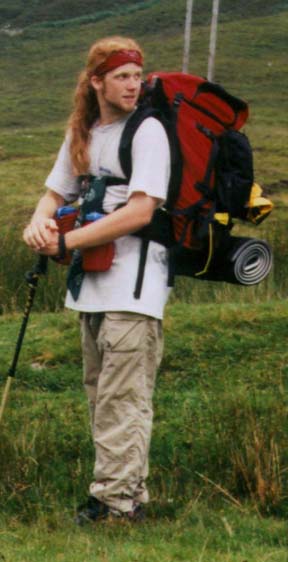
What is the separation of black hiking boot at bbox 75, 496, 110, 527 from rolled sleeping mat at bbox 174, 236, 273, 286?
42.5 inches

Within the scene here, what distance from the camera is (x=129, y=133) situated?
5.40 m

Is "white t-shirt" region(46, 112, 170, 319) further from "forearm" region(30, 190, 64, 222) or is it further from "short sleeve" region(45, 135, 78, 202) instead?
"forearm" region(30, 190, 64, 222)

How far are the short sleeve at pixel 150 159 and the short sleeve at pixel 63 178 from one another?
505 mm

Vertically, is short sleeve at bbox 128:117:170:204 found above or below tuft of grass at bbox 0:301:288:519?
above

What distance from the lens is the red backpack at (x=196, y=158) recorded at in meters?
5.45

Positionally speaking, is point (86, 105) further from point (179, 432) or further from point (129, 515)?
point (179, 432)

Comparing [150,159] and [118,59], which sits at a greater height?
[118,59]

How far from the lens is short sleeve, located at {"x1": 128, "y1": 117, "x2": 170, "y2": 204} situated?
17.4ft

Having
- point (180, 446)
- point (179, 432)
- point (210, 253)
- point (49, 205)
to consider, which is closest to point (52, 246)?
point (49, 205)

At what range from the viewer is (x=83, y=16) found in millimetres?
51938

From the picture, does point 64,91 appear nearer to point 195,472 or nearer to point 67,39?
point 67,39

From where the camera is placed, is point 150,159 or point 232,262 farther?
point 232,262

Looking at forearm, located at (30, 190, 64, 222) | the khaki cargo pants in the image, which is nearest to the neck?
forearm, located at (30, 190, 64, 222)

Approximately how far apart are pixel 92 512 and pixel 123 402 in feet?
1.73
